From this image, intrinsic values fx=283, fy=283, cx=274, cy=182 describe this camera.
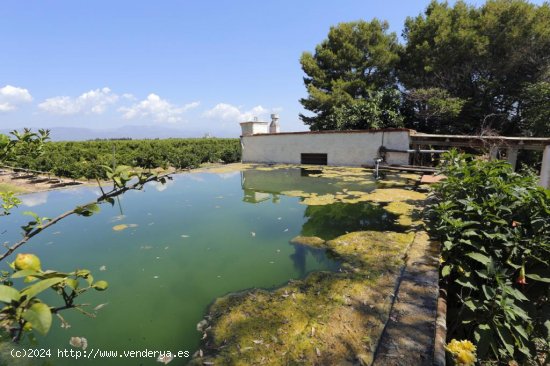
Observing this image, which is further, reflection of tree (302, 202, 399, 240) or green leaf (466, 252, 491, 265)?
reflection of tree (302, 202, 399, 240)

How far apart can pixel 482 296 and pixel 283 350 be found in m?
1.71

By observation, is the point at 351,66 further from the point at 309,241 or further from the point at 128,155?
the point at 309,241

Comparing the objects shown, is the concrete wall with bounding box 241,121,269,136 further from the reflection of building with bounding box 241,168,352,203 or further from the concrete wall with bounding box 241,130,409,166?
the reflection of building with bounding box 241,168,352,203

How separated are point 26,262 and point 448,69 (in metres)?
20.3

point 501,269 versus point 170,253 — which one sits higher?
point 501,269

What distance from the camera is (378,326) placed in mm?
2143

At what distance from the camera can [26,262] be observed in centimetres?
70

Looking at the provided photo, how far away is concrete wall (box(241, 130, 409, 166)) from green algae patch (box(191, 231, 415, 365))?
8.52 m

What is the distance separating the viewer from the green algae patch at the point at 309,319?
6.46ft

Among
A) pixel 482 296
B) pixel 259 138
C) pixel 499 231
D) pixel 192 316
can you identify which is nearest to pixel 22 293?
A: pixel 192 316

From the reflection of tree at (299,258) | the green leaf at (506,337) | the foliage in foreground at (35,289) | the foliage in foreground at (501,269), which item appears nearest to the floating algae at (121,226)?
the reflection of tree at (299,258)

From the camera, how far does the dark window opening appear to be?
42.6 feet

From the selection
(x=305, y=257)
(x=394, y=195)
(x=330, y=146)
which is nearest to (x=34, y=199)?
(x=305, y=257)

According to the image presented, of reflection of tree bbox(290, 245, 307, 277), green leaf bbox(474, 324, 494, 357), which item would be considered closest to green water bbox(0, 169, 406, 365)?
reflection of tree bbox(290, 245, 307, 277)
